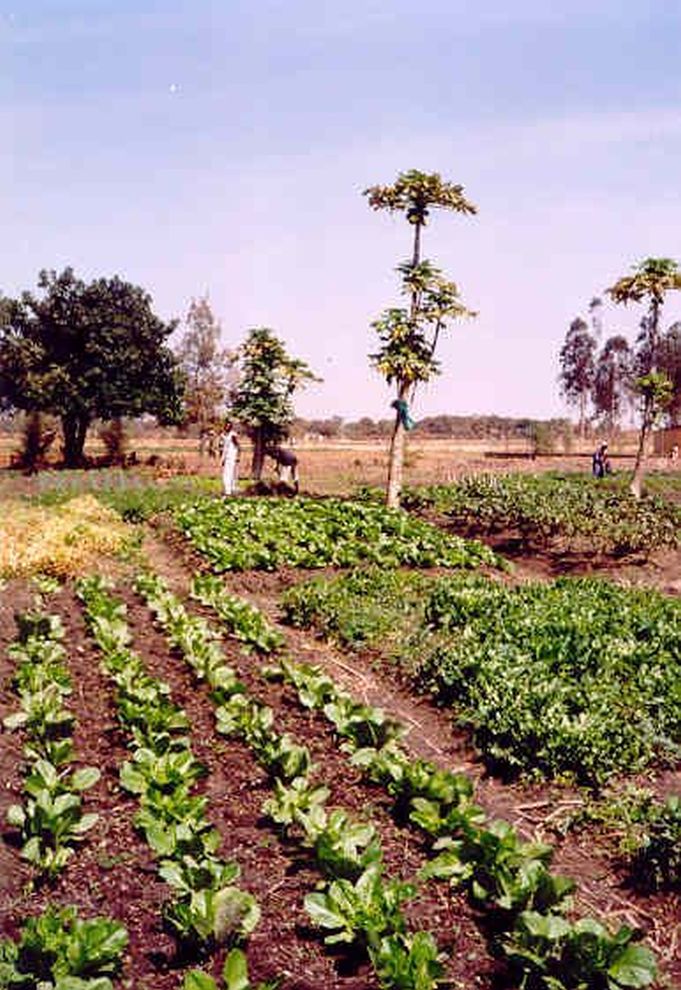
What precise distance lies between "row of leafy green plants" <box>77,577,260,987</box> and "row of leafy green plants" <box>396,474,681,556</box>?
10.2 m

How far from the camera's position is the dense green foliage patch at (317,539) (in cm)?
1359

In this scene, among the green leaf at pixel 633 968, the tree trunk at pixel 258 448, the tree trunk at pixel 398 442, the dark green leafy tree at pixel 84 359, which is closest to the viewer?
the green leaf at pixel 633 968

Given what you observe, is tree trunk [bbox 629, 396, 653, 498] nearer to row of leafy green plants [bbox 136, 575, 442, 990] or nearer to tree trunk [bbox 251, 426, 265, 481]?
tree trunk [bbox 251, 426, 265, 481]

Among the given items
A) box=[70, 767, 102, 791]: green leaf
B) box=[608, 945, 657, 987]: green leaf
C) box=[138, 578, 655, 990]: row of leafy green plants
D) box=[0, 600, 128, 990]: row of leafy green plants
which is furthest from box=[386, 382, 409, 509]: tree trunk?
box=[608, 945, 657, 987]: green leaf

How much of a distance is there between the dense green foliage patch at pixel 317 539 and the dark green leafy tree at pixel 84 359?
18.5 m

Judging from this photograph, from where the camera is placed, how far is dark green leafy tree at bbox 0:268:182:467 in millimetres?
34000

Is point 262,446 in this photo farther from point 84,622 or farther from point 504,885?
point 504,885

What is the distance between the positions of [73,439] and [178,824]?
32.5 m

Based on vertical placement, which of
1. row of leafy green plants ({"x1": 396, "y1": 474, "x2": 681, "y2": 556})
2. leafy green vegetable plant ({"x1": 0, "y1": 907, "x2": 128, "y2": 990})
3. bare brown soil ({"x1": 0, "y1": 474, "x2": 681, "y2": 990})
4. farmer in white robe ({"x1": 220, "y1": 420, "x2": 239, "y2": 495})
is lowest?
bare brown soil ({"x1": 0, "y1": 474, "x2": 681, "y2": 990})

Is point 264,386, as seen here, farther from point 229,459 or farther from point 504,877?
point 504,877

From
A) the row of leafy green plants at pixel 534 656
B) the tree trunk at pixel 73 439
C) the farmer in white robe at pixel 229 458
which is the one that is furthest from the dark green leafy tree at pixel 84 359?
the row of leafy green plants at pixel 534 656

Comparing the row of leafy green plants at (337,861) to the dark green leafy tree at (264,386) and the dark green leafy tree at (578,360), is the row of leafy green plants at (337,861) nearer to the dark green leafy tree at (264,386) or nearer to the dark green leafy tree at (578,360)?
the dark green leafy tree at (264,386)

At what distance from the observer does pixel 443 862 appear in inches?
173

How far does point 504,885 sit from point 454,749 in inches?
101
